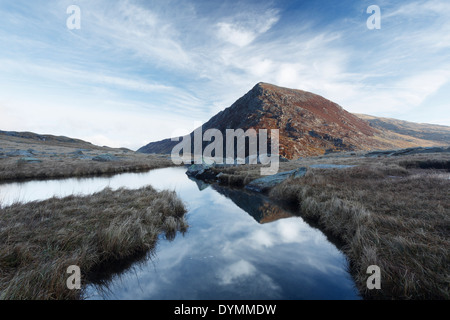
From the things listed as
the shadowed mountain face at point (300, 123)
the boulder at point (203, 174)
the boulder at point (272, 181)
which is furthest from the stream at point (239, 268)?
the shadowed mountain face at point (300, 123)

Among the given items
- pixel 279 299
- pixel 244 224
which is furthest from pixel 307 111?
pixel 279 299

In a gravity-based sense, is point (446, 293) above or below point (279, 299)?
above

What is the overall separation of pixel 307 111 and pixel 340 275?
7209 cm

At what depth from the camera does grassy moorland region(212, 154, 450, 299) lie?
4043 millimetres

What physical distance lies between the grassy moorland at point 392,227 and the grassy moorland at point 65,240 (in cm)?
663

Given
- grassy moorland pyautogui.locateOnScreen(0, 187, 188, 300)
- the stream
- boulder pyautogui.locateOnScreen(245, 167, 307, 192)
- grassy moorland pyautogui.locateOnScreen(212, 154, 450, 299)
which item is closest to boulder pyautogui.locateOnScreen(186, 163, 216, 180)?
boulder pyautogui.locateOnScreen(245, 167, 307, 192)

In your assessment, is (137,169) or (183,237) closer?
(183,237)

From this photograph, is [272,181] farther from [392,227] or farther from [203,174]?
[203,174]

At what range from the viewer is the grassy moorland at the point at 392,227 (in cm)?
404

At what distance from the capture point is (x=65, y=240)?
5.74 m

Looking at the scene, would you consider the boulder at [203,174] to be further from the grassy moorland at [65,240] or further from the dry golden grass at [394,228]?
the grassy moorland at [65,240]
